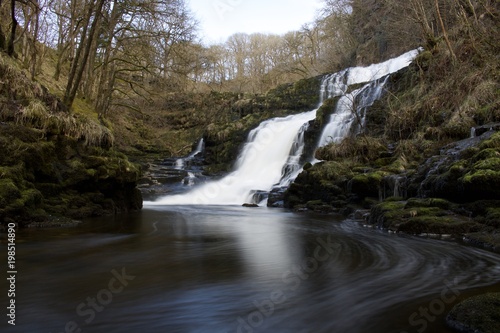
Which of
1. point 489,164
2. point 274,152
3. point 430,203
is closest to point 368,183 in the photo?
point 430,203

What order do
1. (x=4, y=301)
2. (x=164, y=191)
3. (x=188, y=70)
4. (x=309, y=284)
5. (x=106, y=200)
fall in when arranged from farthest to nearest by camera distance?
(x=164, y=191)
(x=188, y=70)
(x=106, y=200)
(x=309, y=284)
(x=4, y=301)

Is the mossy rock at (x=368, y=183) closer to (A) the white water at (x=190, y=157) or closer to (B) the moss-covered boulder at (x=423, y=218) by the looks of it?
(B) the moss-covered boulder at (x=423, y=218)

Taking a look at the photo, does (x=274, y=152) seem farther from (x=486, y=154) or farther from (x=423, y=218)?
(x=423, y=218)

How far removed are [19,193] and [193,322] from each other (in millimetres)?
5784

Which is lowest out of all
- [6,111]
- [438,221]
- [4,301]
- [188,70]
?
[4,301]

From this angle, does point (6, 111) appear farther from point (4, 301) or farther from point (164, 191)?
point (164, 191)

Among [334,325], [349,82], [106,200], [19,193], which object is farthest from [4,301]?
[349,82]

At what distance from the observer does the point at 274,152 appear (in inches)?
812

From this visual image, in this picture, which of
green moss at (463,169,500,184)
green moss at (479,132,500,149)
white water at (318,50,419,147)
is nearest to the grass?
green moss at (463,169,500,184)

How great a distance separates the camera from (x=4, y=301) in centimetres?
328

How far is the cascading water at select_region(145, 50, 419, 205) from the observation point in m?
16.7

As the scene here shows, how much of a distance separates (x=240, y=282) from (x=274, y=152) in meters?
16.7

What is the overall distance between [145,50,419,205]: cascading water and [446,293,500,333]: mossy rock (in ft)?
41.6

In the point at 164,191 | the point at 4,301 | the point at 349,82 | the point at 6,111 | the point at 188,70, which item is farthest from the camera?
the point at 349,82
